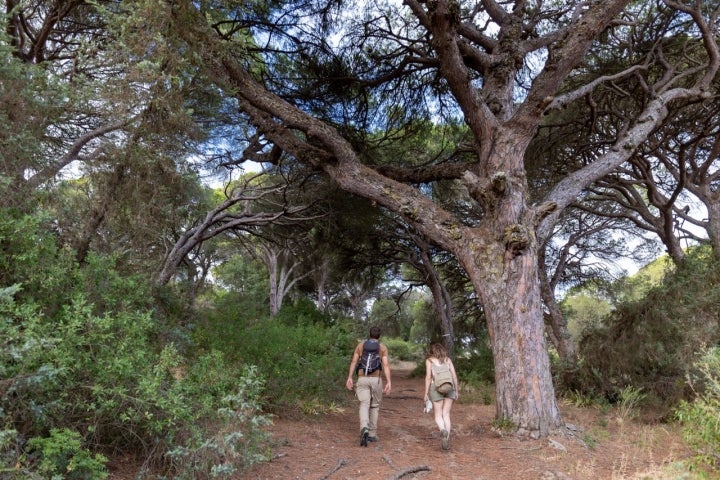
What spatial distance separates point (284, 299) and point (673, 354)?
17.3 meters

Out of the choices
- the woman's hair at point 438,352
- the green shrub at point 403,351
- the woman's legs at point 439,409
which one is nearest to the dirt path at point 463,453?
the woman's legs at point 439,409

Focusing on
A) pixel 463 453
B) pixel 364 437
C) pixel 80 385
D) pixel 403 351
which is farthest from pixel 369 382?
pixel 403 351

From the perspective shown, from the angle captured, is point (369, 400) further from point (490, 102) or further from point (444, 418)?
point (490, 102)

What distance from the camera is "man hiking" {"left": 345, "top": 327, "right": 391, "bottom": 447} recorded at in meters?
5.54

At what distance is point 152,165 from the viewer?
4.99 meters

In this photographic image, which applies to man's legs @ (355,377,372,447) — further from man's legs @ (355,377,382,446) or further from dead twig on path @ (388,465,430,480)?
dead twig on path @ (388,465,430,480)

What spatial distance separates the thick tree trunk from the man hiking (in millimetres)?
1416

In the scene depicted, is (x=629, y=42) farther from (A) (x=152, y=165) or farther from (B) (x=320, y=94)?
(A) (x=152, y=165)

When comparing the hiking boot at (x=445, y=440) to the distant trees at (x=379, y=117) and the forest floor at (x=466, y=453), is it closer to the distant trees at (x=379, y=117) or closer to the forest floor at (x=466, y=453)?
the forest floor at (x=466, y=453)

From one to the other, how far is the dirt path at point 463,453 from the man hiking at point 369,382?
23 centimetres

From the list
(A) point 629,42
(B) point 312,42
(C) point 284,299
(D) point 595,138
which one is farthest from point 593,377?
(C) point 284,299

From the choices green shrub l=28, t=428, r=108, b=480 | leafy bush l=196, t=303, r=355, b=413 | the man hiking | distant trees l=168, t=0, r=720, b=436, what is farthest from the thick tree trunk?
green shrub l=28, t=428, r=108, b=480

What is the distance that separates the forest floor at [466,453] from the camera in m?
4.21

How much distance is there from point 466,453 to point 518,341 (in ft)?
4.70
